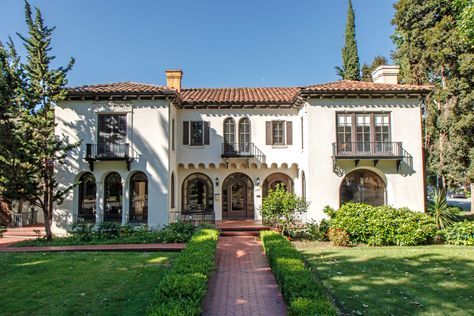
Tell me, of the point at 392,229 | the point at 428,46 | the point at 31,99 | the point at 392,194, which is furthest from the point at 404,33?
the point at 31,99

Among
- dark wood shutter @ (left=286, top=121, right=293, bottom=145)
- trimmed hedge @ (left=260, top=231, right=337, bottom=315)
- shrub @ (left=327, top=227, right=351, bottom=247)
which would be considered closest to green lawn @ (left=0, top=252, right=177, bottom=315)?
trimmed hedge @ (left=260, top=231, right=337, bottom=315)

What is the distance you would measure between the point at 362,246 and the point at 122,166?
12195mm

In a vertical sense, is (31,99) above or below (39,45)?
below

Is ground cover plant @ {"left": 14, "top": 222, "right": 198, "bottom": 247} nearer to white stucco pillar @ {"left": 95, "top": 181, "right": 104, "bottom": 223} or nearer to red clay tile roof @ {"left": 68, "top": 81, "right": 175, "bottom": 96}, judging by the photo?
white stucco pillar @ {"left": 95, "top": 181, "right": 104, "bottom": 223}

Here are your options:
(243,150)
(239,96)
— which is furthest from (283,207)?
(239,96)

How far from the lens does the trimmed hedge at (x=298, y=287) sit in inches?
195

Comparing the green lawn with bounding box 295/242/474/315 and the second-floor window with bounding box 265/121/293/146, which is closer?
the green lawn with bounding box 295/242/474/315

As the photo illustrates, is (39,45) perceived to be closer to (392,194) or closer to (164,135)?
(164,135)

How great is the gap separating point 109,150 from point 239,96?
8.20 meters

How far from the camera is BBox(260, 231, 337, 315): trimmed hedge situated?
495cm

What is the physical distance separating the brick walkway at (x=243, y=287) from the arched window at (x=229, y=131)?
7618mm

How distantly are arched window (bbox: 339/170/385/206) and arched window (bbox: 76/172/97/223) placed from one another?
13.3 m

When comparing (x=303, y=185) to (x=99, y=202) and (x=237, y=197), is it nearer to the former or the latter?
(x=237, y=197)

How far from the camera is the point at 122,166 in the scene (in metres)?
16.7
